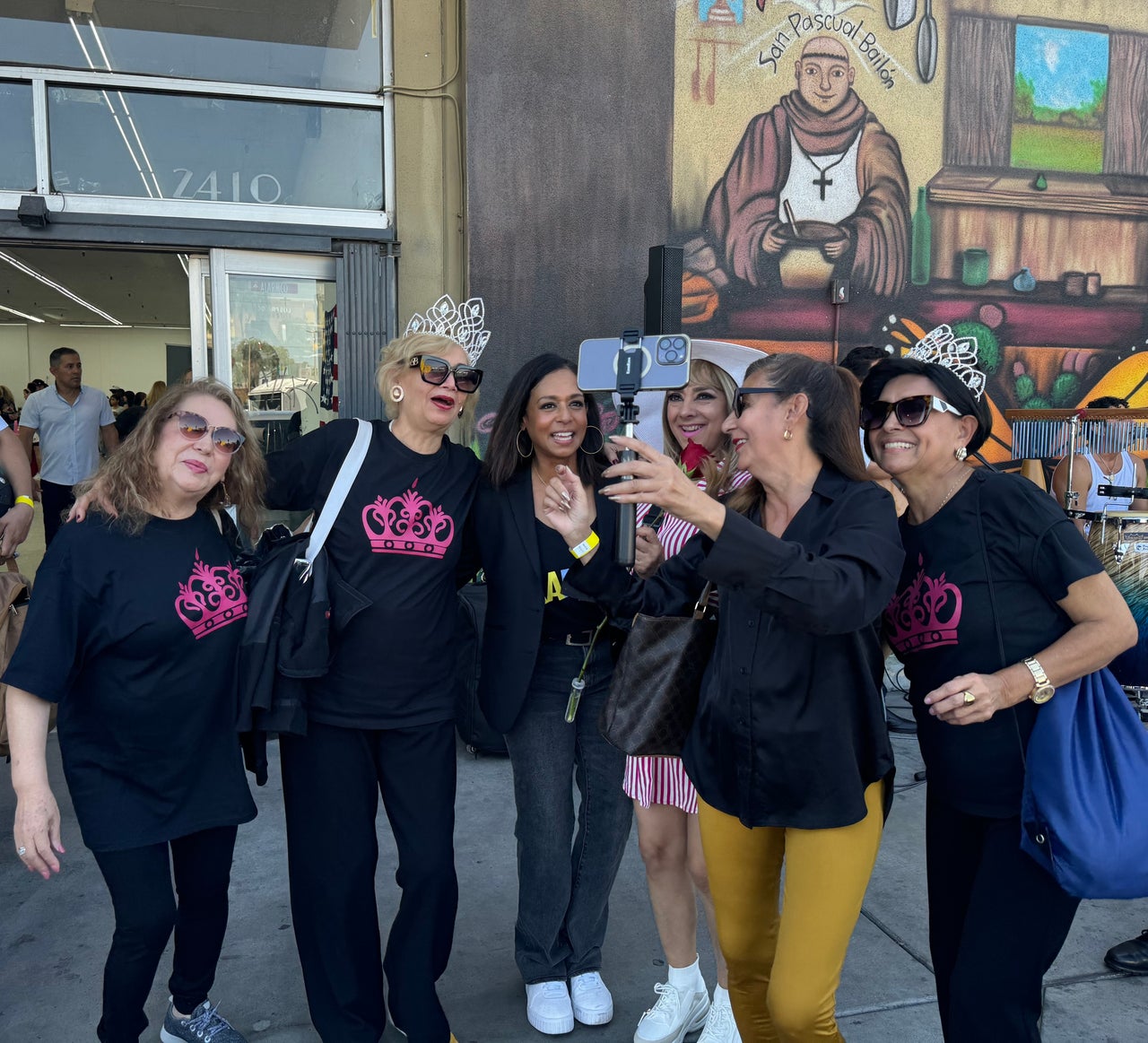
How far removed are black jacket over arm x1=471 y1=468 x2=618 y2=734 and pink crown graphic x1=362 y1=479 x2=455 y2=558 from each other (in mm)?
149

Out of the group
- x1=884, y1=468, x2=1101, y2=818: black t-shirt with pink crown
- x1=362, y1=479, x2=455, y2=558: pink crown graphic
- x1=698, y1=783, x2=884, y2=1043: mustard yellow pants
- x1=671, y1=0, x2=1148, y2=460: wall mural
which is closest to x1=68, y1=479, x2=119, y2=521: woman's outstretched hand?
x1=362, y1=479, x2=455, y2=558: pink crown graphic

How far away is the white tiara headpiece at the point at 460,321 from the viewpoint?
19.6ft

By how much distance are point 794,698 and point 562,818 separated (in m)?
1.16

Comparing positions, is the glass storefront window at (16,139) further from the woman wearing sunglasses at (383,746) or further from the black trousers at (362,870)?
the black trousers at (362,870)

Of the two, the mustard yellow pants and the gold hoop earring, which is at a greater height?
the gold hoop earring

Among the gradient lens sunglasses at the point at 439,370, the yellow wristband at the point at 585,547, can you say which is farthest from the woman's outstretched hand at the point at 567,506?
the gradient lens sunglasses at the point at 439,370

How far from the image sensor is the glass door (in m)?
5.93

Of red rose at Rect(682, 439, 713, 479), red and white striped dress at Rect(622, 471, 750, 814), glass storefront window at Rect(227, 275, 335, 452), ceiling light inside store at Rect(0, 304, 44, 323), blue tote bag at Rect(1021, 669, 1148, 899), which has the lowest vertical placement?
red and white striped dress at Rect(622, 471, 750, 814)

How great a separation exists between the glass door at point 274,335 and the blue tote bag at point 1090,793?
16.6 ft

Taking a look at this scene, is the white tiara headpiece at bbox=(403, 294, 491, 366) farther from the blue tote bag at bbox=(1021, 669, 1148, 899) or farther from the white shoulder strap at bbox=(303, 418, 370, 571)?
the blue tote bag at bbox=(1021, 669, 1148, 899)

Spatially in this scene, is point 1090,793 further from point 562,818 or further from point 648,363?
point 562,818

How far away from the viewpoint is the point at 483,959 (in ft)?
10.7

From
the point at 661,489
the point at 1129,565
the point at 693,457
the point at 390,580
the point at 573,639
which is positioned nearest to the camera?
the point at 661,489

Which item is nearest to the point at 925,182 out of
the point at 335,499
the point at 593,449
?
the point at 593,449
